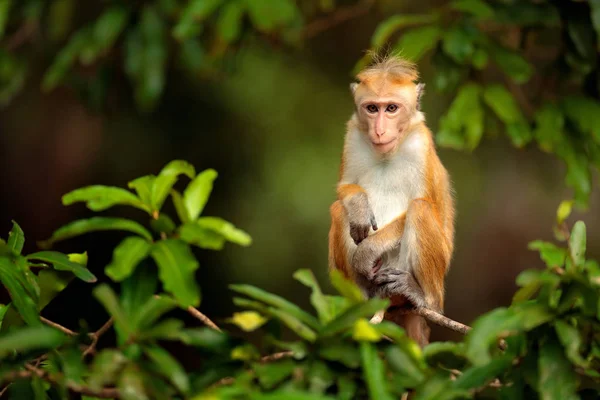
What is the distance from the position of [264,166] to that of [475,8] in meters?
4.88

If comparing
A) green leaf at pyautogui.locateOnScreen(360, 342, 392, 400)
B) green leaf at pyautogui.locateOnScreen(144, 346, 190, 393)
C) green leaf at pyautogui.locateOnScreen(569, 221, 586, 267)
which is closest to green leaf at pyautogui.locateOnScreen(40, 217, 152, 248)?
green leaf at pyautogui.locateOnScreen(144, 346, 190, 393)

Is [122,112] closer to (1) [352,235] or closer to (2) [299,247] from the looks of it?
(2) [299,247]

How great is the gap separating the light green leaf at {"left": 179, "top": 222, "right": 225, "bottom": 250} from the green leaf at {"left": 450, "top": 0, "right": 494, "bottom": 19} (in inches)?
122

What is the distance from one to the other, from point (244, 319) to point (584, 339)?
888 mm

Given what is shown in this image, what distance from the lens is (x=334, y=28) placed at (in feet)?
34.0

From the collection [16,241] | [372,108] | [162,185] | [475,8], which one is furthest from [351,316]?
[475,8]

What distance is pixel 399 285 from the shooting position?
432 centimetres

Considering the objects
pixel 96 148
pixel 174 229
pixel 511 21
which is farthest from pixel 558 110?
pixel 96 148

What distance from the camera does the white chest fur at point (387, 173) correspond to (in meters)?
4.40

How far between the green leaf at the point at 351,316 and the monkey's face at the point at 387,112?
2061 mm

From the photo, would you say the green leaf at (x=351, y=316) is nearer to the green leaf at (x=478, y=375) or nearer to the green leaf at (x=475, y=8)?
the green leaf at (x=478, y=375)

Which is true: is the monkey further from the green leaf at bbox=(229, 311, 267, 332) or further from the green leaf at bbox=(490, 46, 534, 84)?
the green leaf at bbox=(229, 311, 267, 332)

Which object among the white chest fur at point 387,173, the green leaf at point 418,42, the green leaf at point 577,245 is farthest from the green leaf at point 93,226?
the green leaf at point 418,42

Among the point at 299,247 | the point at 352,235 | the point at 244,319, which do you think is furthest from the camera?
the point at 299,247
